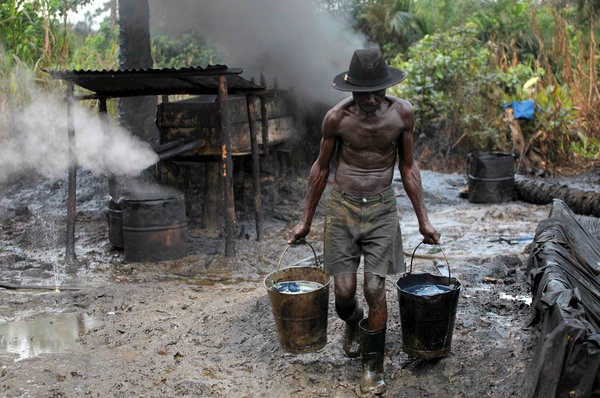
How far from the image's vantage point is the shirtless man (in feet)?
14.4

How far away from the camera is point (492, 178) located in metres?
12.3

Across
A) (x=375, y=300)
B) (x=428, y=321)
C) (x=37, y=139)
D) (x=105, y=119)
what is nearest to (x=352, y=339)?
(x=375, y=300)

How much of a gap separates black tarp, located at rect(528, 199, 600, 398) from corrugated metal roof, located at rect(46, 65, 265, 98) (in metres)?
4.19

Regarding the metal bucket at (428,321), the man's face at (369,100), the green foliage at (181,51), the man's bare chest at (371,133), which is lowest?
the metal bucket at (428,321)

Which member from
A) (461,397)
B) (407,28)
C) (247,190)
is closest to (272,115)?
(247,190)

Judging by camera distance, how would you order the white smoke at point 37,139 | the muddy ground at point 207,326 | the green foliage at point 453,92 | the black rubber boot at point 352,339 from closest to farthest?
1. the muddy ground at point 207,326
2. the black rubber boot at point 352,339
3. the white smoke at point 37,139
4. the green foliage at point 453,92

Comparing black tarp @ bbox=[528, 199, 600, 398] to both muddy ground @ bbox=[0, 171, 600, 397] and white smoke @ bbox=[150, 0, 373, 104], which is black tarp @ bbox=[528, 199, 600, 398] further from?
white smoke @ bbox=[150, 0, 373, 104]

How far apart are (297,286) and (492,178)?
330 inches

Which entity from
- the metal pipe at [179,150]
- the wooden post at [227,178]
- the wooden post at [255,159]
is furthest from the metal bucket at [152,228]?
the wooden post at [255,159]

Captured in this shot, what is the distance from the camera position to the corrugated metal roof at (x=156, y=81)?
315 inches

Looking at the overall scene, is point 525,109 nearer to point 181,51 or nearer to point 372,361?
point 181,51

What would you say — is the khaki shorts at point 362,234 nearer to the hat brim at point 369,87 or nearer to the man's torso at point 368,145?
the man's torso at point 368,145

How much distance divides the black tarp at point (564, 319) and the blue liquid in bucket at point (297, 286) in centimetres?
148

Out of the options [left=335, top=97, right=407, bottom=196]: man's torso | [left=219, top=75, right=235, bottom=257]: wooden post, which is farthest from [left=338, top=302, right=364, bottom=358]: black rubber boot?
[left=219, top=75, right=235, bottom=257]: wooden post
